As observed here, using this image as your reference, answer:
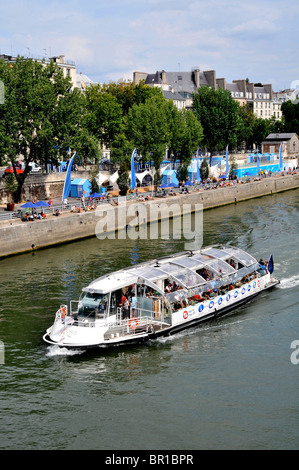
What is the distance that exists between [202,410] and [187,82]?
143 m

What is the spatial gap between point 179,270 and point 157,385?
8479 millimetres

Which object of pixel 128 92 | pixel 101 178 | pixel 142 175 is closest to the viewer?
pixel 101 178

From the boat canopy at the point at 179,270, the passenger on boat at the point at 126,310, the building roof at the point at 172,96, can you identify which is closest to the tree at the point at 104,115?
the building roof at the point at 172,96

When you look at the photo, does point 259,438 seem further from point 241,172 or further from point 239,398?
point 241,172

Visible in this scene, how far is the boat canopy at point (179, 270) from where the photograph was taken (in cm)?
2839

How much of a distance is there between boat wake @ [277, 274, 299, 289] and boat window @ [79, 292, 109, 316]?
44.7ft

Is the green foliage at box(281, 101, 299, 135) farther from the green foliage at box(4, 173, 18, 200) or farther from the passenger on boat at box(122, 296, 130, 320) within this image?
the passenger on boat at box(122, 296, 130, 320)

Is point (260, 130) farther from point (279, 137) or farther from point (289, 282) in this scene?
point (289, 282)

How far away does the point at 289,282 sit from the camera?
37.4 metres

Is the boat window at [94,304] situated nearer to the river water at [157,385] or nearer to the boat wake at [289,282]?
the river water at [157,385]

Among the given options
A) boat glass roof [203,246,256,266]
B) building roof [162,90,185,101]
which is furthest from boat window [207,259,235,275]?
building roof [162,90,185,101]

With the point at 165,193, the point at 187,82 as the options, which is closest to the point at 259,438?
the point at 165,193

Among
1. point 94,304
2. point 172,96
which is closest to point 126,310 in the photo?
point 94,304

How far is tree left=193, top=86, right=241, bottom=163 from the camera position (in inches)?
4210
